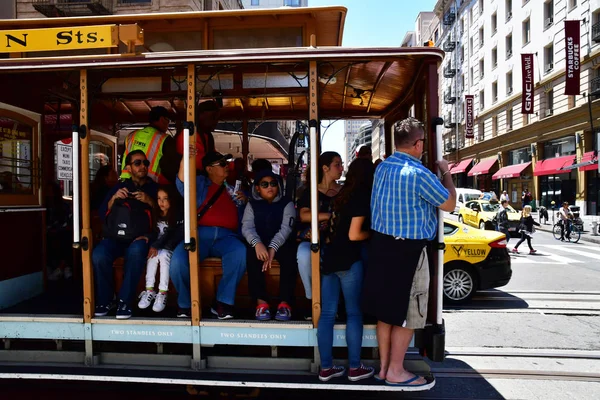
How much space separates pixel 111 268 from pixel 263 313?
1.46 metres

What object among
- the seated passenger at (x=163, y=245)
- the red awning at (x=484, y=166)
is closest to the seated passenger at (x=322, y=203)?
the seated passenger at (x=163, y=245)

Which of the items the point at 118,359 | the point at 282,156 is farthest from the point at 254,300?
the point at 282,156

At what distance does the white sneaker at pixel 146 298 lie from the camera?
13.3 ft

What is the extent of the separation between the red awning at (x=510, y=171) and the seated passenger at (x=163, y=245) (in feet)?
102

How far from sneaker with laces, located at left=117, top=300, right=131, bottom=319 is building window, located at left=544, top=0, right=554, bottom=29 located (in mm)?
30856

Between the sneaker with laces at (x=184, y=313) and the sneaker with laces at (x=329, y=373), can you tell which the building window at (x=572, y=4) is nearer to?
the sneaker with laces at (x=329, y=373)

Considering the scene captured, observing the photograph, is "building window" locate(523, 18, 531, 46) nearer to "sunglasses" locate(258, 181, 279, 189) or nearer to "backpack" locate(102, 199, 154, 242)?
"sunglasses" locate(258, 181, 279, 189)

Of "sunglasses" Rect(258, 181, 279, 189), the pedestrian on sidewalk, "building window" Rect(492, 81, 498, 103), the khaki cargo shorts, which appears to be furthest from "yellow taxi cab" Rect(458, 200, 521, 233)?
"building window" Rect(492, 81, 498, 103)

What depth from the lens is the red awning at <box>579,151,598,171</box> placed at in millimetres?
22745

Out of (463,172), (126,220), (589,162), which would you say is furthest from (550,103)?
(126,220)

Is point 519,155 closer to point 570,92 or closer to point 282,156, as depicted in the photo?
point 570,92

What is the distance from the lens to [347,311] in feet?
11.9

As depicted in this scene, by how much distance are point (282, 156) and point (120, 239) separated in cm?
525

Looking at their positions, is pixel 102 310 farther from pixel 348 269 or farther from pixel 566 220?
pixel 566 220
